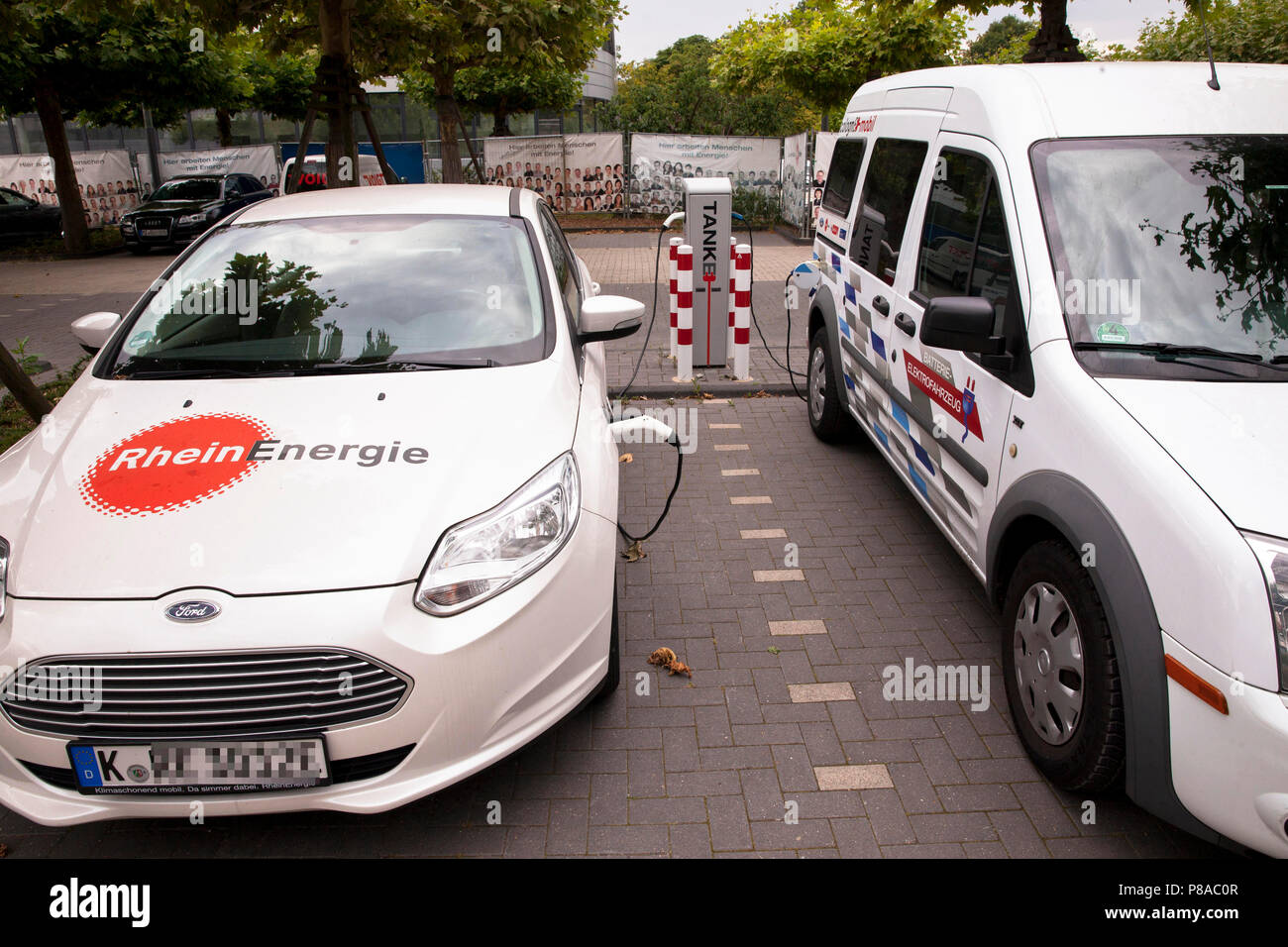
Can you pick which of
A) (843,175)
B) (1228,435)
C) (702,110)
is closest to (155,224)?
(702,110)

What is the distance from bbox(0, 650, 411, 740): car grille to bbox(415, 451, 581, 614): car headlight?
10.6 inches

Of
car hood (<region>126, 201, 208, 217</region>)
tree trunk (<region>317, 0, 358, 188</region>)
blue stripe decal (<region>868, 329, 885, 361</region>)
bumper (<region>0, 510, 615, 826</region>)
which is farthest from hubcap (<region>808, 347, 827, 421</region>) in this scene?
car hood (<region>126, 201, 208, 217</region>)

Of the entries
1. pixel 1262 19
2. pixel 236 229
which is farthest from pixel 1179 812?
pixel 1262 19

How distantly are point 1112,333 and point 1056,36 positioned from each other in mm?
5942

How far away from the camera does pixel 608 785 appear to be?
292 centimetres

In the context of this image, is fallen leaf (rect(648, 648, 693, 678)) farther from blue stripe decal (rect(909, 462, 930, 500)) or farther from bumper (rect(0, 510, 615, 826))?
blue stripe decal (rect(909, 462, 930, 500))

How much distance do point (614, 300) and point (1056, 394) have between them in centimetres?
190

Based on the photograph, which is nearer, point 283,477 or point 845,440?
point 283,477

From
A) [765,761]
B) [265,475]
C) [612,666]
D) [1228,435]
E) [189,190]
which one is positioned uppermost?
[189,190]

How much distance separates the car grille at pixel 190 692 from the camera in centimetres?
228

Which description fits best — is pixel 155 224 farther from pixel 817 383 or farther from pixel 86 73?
pixel 817 383

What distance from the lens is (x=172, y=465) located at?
109 inches

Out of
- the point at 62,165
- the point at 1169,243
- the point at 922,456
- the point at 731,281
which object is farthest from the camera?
the point at 62,165
